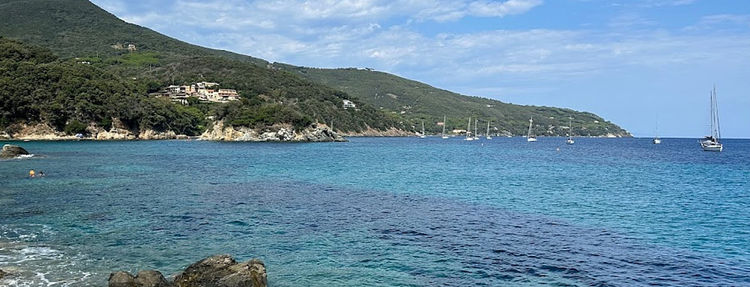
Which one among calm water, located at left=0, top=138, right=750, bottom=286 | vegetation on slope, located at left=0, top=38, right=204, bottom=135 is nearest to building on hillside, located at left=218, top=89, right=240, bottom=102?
vegetation on slope, located at left=0, top=38, right=204, bottom=135

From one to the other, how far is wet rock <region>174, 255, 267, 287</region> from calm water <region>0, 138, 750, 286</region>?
4.81ft

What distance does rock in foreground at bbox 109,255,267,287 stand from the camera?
533 inches

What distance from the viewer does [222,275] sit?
46.2 ft

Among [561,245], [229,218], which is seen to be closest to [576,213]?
[561,245]

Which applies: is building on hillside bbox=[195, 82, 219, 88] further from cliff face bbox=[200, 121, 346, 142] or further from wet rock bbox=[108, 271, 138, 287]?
wet rock bbox=[108, 271, 138, 287]

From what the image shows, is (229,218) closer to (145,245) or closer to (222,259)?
(145,245)

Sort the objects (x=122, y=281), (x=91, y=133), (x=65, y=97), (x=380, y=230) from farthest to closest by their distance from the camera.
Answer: (x=91, y=133) → (x=65, y=97) → (x=380, y=230) → (x=122, y=281)

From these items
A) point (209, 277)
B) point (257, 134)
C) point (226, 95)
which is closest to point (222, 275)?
point (209, 277)

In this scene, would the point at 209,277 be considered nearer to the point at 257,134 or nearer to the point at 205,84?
the point at 257,134

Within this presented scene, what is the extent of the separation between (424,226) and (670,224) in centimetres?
1288

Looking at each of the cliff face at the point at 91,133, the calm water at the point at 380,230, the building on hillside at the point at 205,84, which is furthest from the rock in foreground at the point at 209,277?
the building on hillside at the point at 205,84

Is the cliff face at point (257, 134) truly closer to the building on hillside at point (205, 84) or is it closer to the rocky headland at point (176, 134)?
the rocky headland at point (176, 134)

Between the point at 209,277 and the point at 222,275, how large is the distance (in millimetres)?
348

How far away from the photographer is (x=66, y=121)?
120938 millimetres
